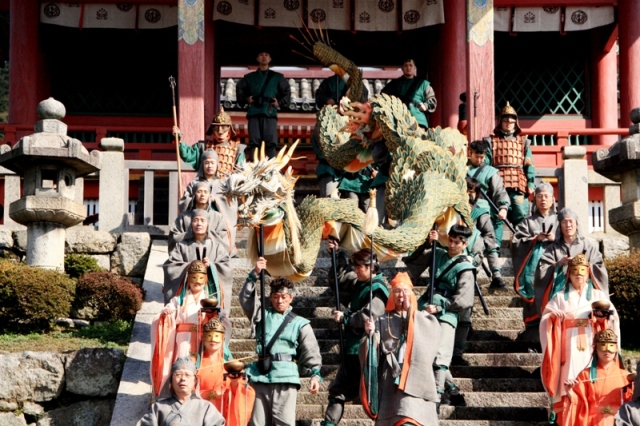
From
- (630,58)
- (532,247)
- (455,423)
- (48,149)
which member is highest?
(630,58)

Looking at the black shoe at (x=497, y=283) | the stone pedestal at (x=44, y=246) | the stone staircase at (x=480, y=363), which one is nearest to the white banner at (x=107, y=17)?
the stone pedestal at (x=44, y=246)

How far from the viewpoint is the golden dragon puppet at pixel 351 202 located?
1224 centimetres

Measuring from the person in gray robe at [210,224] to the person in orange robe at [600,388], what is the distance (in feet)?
12.1

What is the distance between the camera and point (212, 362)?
11.0 meters

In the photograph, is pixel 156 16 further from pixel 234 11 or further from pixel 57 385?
pixel 57 385

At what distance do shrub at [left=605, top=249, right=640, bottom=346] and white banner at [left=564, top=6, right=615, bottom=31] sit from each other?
7.45 meters

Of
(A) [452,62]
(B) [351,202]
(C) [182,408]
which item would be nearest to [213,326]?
(C) [182,408]

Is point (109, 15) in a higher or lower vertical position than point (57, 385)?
higher

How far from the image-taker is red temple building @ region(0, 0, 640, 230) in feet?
61.1

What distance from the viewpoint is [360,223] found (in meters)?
13.0

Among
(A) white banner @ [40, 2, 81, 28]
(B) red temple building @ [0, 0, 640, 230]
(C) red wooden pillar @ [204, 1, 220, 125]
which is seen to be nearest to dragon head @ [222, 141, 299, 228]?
(B) red temple building @ [0, 0, 640, 230]

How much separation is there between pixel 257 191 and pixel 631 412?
384cm

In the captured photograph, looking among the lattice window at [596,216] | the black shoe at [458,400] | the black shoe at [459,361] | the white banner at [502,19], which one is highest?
the white banner at [502,19]

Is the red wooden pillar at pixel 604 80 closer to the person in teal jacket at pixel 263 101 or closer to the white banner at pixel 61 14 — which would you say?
the person in teal jacket at pixel 263 101
